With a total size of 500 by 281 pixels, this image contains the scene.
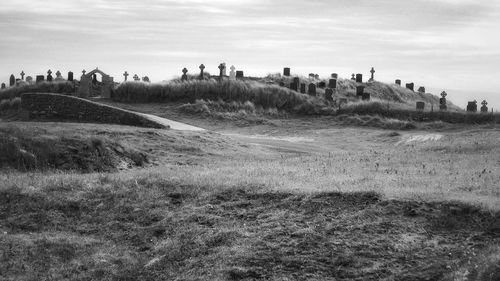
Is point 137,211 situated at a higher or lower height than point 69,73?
lower

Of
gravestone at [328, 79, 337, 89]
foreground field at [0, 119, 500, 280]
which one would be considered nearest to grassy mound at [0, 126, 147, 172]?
foreground field at [0, 119, 500, 280]

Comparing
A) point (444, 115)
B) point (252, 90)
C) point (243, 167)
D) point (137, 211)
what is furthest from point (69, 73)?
point (137, 211)

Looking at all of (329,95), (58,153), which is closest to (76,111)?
(58,153)

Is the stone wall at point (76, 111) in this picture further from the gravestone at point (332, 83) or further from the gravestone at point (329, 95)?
the gravestone at point (332, 83)

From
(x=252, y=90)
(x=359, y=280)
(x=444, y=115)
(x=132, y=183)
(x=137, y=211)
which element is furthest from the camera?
(x=252, y=90)

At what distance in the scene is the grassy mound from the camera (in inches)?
730

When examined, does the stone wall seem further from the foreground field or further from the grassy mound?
the foreground field

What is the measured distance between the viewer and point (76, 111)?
30.5 meters

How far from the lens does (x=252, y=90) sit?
136 feet

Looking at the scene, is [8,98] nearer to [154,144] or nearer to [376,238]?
[154,144]

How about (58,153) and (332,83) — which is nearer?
(58,153)

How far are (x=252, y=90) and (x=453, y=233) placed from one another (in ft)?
99.1

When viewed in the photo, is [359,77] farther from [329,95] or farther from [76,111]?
[76,111]

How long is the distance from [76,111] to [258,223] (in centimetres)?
1936
